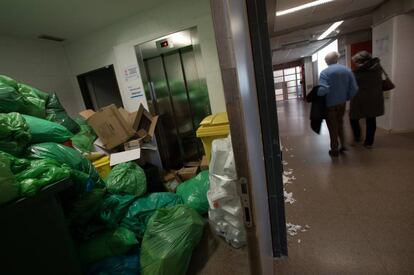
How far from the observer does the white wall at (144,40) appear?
2459mm

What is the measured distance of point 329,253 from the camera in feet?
4.75

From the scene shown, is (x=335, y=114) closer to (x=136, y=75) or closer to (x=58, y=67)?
(x=136, y=75)

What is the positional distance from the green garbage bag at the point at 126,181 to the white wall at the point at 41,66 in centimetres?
227

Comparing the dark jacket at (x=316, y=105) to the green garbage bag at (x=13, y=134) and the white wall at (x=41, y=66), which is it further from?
the white wall at (x=41, y=66)

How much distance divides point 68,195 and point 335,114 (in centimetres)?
318

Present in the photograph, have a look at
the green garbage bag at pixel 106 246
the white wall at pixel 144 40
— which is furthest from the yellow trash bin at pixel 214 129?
the green garbage bag at pixel 106 246

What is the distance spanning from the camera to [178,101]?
10.4ft

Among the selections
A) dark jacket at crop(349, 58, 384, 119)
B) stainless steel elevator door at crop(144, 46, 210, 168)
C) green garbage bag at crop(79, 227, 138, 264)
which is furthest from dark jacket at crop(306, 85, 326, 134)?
green garbage bag at crop(79, 227, 138, 264)

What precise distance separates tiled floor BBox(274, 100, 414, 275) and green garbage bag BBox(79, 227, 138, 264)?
1065 millimetres

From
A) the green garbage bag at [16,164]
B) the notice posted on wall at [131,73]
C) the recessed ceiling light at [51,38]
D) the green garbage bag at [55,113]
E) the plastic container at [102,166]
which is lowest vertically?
the plastic container at [102,166]

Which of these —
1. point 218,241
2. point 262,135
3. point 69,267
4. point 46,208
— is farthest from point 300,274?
point 46,208

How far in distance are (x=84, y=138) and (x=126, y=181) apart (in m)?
1.10

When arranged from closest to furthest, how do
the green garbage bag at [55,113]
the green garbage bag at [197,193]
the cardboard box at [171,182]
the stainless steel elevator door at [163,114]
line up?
the green garbage bag at [197,193], the green garbage bag at [55,113], the cardboard box at [171,182], the stainless steel elevator door at [163,114]

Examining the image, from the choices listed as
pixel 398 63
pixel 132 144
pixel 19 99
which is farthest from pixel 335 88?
pixel 19 99
